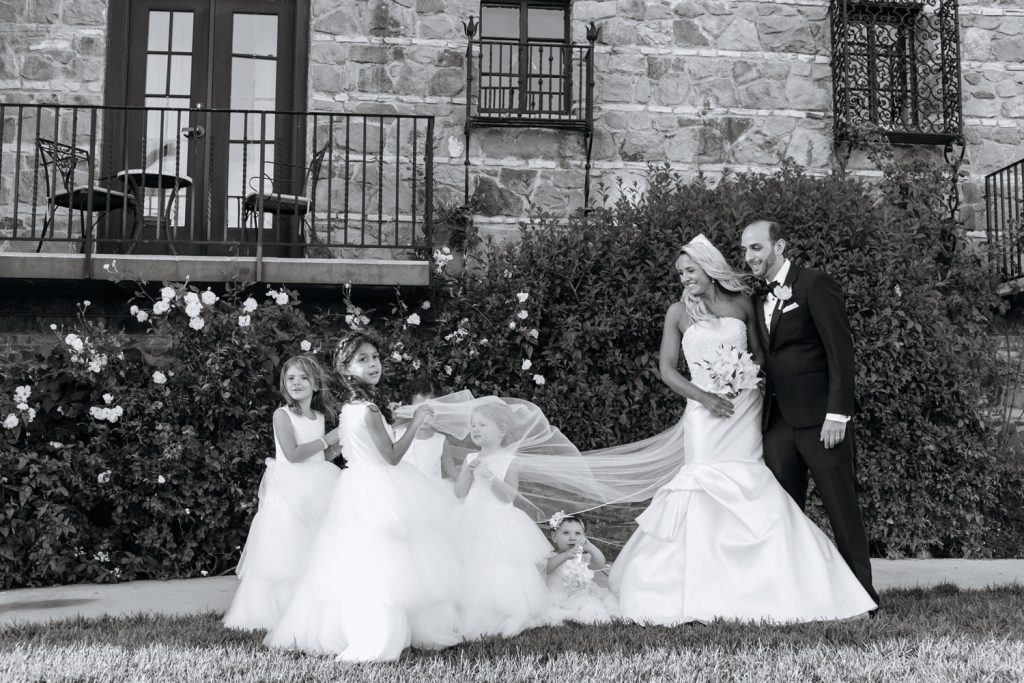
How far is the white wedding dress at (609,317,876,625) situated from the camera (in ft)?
14.5

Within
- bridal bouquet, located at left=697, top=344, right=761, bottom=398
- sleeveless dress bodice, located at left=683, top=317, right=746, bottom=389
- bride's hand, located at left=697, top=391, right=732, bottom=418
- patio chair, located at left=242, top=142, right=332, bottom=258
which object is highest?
patio chair, located at left=242, top=142, right=332, bottom=258

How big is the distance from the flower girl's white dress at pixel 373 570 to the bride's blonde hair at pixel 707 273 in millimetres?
1530

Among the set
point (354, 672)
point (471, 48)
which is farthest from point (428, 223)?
point (354, 672)

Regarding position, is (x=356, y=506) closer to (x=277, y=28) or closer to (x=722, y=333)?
(x=722, y=333)

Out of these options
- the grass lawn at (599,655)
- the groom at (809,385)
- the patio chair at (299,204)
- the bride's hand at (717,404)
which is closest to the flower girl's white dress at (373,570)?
the grass lawn at (599,655)

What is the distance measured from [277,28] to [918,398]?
6332 millimetres

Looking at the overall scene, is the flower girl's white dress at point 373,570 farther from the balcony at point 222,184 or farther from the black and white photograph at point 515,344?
the balcony at point 222,184

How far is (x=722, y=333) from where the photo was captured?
186 inches

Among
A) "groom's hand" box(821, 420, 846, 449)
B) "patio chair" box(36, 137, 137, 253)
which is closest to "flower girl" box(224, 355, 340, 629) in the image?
"groom's hand" box(821, 420, 846, 449)

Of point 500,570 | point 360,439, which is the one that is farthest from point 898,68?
point 360,439

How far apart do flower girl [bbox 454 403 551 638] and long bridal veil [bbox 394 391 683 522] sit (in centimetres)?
5

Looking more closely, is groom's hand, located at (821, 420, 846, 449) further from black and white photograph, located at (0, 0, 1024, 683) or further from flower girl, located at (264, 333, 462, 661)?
flower girl, located at (264, 333, 462, 661)

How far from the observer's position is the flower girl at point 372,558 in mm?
3900

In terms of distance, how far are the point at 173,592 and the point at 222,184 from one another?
4.34m
